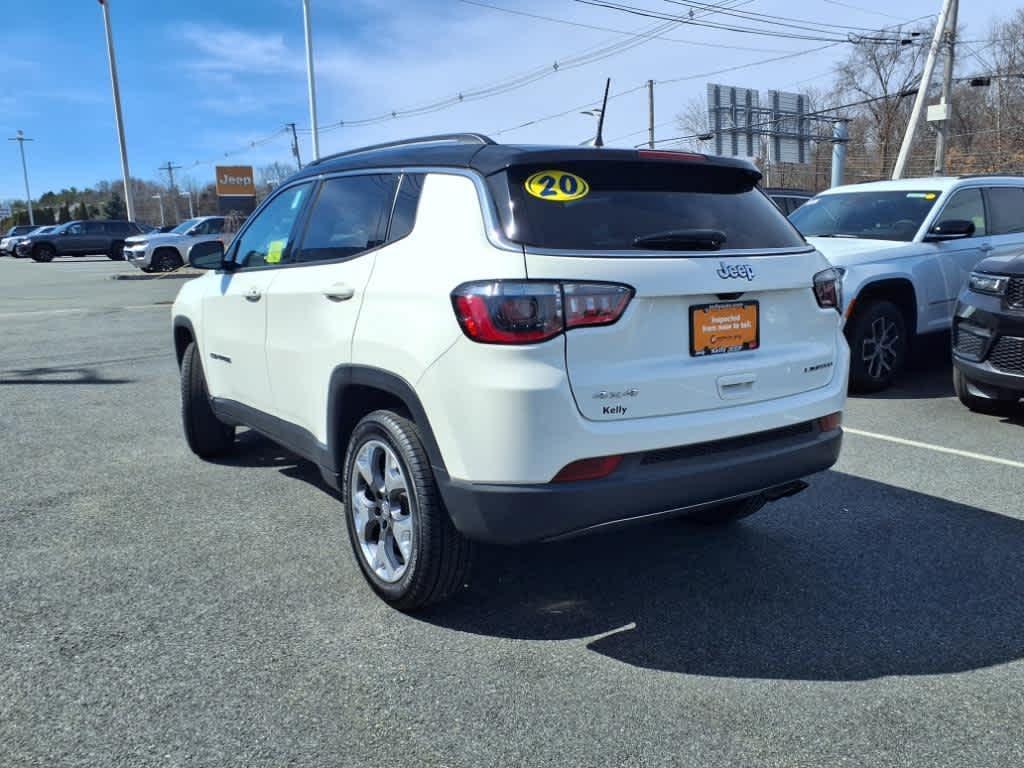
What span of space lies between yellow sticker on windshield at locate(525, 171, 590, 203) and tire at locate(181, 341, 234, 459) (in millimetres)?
3069

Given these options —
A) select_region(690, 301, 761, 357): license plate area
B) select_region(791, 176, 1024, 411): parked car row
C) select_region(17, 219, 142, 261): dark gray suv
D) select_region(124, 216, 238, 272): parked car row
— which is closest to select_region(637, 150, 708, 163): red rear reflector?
select_region(690, 301, 761, 357): license plate area

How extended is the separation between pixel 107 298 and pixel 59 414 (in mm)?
12800

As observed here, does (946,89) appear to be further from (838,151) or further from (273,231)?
(273,231)

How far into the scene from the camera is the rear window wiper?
9.71ft

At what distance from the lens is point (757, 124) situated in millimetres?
33125

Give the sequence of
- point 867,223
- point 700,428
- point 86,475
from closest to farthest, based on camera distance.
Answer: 1. point 700,428
2. point 86,475
3. point 867,223

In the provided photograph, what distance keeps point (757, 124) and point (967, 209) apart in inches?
1063

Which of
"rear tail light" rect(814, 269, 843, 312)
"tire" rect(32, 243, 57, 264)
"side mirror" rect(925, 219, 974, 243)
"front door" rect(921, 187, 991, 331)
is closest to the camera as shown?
"rear tail light" rect(814, 269, 843, 312)

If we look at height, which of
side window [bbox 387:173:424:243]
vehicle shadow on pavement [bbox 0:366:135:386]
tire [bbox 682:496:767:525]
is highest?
side window [bbox 387:173:424:243]

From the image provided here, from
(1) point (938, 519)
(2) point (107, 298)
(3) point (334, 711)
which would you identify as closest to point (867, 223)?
(1) point (938, 519)

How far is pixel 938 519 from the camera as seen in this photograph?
14.0 feet

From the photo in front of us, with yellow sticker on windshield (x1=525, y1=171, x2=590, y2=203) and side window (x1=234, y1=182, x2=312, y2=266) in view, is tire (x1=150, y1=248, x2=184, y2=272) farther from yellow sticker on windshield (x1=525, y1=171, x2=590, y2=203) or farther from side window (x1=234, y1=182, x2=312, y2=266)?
yellow sticker on windshield (x1=525, y1=171, x2=590, y2=203)

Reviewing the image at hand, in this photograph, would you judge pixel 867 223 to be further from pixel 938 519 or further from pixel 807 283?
pixel 807 283

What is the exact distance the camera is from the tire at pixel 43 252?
40.2 metres
